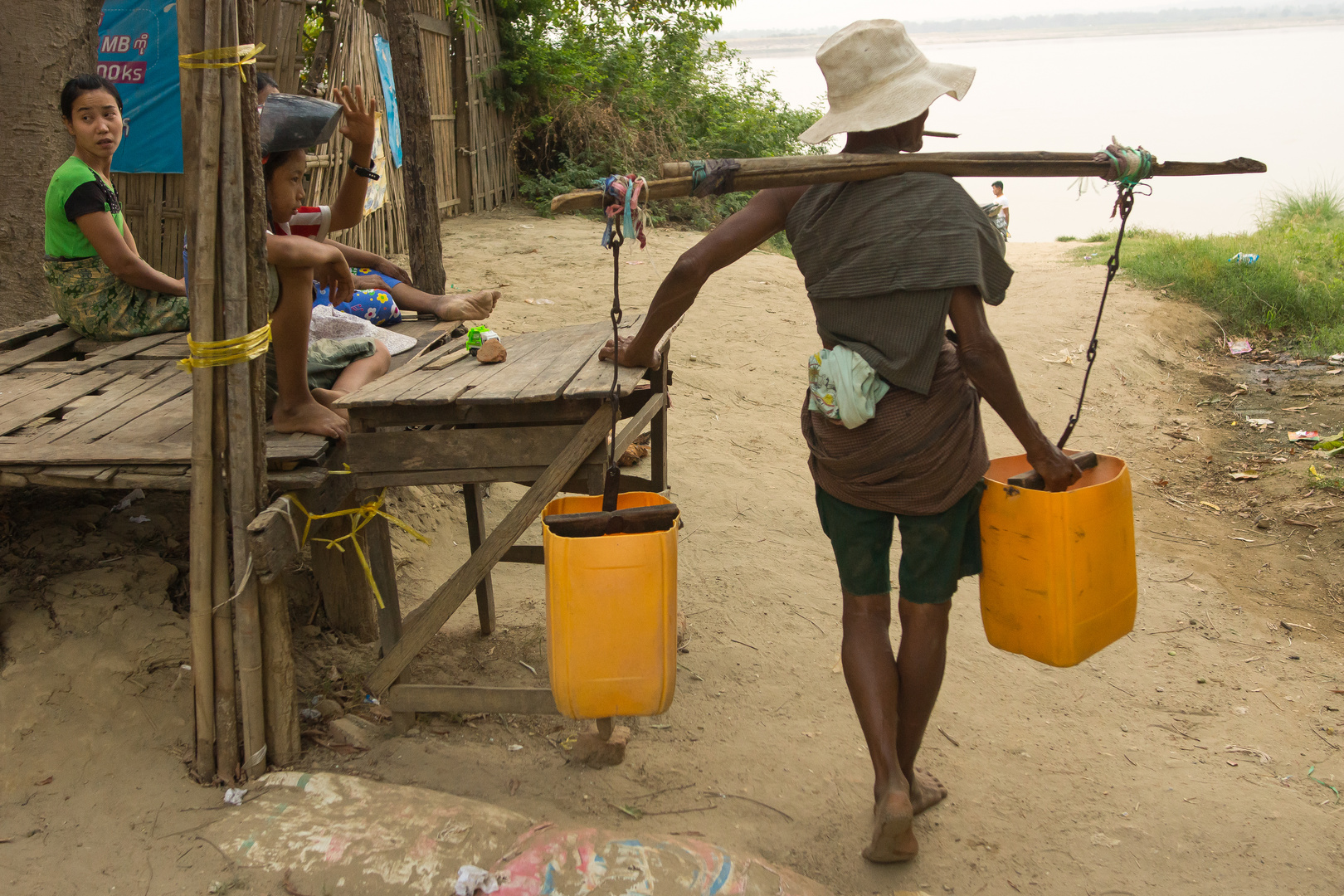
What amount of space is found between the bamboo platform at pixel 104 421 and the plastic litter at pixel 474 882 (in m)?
1.13

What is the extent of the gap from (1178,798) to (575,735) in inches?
72.6

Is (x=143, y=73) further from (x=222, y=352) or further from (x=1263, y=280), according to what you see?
(x=1263, y=280)

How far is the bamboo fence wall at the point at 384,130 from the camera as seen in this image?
5809 mm

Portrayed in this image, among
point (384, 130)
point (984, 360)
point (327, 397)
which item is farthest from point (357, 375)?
point (384, 130)

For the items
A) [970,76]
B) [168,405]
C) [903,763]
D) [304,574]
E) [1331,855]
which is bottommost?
[1331,855]

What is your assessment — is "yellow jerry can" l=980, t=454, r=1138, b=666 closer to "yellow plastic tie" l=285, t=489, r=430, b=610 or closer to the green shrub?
"yellow plastic tie" l=285, t=489, r=430, b=610

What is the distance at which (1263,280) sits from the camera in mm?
9742

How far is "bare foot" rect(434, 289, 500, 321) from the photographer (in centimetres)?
372

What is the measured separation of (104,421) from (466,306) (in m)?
1.34

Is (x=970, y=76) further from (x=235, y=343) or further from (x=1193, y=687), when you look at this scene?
(x=1193, y=687)

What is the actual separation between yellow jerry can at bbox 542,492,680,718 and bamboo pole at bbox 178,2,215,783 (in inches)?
36.9

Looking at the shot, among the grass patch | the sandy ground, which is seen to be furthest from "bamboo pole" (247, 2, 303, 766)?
the grass patch

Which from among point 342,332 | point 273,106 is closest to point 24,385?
point 342,332

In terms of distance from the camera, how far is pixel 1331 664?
155 inches
